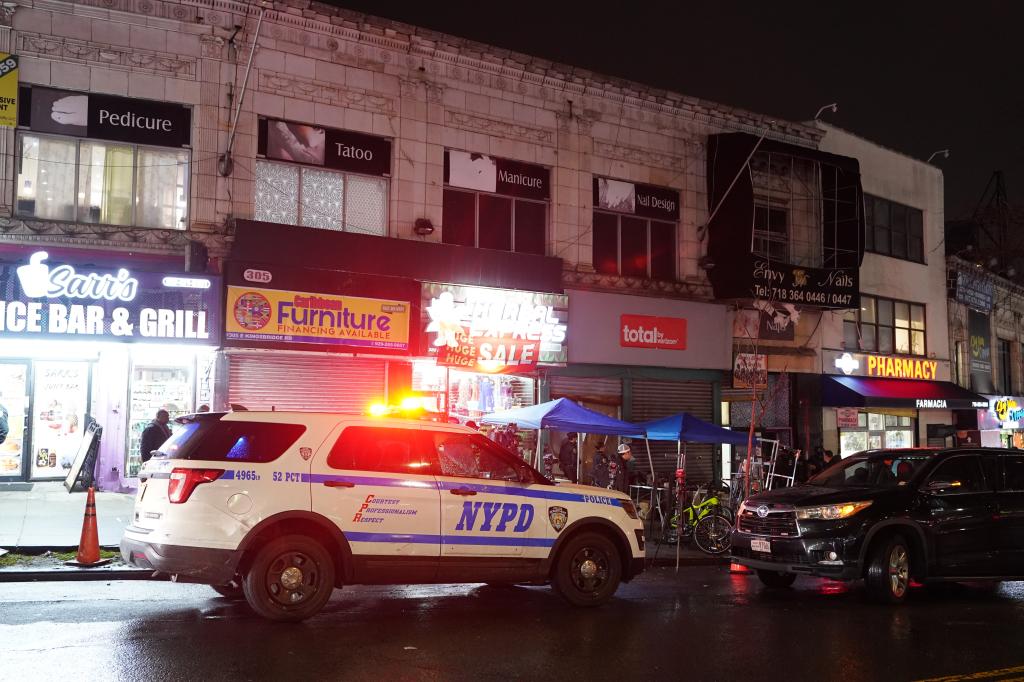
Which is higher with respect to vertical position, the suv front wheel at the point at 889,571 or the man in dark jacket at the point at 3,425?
the man in dark jacket at the point at 3,425

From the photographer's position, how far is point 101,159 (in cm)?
1669

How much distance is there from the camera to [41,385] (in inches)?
662

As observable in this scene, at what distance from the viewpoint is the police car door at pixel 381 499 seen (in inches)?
339

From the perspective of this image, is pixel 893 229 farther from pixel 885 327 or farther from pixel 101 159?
pixel 101 159

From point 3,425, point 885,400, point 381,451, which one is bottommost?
point 381,451

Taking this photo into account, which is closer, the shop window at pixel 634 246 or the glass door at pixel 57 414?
the glass door at pixel 57 414

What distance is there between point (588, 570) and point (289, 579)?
3262 millimetres

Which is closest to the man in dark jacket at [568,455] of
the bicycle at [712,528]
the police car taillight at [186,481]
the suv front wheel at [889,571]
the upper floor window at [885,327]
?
the bicycle at [712,528]

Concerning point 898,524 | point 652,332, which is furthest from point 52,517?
point 652,332

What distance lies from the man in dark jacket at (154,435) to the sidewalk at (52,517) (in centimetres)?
117

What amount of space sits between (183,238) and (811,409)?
1680 cm

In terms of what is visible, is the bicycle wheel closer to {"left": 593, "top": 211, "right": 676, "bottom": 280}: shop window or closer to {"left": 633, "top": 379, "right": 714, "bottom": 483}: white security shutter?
{"left": 633, "top": 379, "right": 714, "bottom": 483}: white security shutter

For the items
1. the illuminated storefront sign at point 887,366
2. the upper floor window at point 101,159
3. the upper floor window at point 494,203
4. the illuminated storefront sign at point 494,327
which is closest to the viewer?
the upper floor window at point 101,159

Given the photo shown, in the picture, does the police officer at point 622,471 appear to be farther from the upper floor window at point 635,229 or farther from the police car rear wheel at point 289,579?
the police car rear wheel at point 289,579
